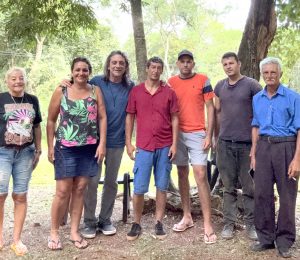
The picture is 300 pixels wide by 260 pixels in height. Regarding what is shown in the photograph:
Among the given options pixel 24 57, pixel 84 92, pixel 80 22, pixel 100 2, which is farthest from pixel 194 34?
pixel 84 92

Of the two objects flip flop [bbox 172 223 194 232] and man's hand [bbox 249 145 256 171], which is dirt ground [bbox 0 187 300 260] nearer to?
flip flop [bbox 172 223 194 232]

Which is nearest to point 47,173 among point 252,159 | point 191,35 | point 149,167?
point 149,167

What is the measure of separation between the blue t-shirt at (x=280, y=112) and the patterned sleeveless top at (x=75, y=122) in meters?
1.65

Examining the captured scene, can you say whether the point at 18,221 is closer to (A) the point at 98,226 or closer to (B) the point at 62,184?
(B) the point at 62,184

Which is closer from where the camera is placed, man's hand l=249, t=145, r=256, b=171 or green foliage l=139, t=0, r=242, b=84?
man's hand l=249, t=145, r=256, b=171

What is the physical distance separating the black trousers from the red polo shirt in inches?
36.9

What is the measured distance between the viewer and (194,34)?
32.8 metres

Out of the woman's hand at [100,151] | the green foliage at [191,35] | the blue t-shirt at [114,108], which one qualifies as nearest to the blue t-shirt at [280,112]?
the blue t-shirt at [114,108]

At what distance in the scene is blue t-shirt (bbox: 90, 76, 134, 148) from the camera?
4.37m

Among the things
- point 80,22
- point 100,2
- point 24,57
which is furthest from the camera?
point 24,57

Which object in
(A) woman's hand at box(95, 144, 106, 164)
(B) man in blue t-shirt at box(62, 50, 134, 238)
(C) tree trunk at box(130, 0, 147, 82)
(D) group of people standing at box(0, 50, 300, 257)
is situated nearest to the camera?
(D) group of people standing at box(0, 50, 300, 257)

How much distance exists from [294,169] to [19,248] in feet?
8.99

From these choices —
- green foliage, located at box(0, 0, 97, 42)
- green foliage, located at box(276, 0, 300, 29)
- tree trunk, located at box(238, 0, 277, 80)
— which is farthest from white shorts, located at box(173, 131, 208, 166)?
green foliage, located at box(276, 0, 300, 29)

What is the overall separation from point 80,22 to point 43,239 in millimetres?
3093
